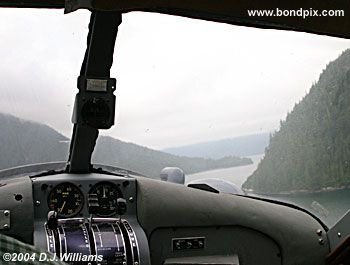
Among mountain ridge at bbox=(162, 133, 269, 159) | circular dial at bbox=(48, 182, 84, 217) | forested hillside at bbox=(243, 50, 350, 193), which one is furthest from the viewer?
circular dial at bbox=(48, 182, 84, 217)

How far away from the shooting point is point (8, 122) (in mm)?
2781

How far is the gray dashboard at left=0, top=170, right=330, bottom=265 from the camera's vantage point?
2879mm

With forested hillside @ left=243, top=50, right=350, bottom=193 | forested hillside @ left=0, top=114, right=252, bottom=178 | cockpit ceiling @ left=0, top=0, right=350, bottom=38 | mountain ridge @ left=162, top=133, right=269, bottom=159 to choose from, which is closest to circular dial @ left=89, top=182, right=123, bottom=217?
forested hillside @ left=0, top=114, right=252, bottom=178

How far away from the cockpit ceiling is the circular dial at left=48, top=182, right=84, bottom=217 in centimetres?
102

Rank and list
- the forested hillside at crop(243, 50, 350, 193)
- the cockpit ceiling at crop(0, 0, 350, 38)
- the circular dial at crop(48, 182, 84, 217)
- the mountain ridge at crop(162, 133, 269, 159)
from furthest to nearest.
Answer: the circular dial at crop(48, 182, 84, 217) < the mountain ridge at crop(162, 133, 269, 159) < the forested hillside at crop(243, 50, 350, 193) < the cockpit ceiling at crop(0, 0, 350, 38)

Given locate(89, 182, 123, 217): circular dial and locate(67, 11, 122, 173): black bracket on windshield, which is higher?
locate(67, 11, 122, 173): black bracket on windshield

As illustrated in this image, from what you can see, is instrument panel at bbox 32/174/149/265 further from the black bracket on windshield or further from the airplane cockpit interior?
the black bracket on windshield

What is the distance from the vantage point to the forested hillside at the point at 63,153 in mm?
2812

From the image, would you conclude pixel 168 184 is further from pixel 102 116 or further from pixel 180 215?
pixel 102 116

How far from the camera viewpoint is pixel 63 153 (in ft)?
10.1

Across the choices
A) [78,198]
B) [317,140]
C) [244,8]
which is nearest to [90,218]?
[78,198]

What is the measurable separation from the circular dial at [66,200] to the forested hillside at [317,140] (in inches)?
34.0

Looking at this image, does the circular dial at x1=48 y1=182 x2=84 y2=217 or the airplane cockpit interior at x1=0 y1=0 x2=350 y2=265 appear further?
the circular dial at x1=48 y1=182 x2=84 y2=217

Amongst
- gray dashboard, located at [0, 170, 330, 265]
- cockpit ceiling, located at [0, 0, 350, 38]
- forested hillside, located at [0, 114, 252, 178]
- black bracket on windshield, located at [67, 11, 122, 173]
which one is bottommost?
gray dashboard, located at [0, 170, 330, 265]
